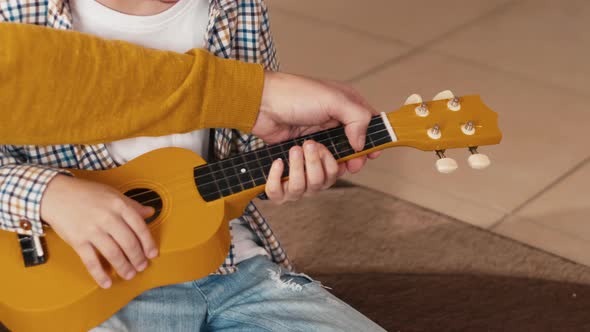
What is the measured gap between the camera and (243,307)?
966 mm

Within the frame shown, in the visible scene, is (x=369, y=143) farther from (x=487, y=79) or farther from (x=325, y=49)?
(x=325, y=49)

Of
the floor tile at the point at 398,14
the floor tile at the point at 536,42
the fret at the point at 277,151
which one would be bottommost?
the floor tile at the point at 536,42

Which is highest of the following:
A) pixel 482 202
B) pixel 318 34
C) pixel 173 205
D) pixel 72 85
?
pixel 72 85

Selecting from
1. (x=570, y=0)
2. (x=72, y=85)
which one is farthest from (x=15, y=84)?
(x=570, y=0)

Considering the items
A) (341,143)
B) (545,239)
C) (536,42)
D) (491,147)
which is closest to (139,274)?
(341,143)

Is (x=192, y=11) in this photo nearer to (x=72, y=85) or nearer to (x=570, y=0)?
(x=72, y=85)

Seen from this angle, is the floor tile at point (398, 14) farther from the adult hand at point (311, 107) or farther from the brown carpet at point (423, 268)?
the adult hand at point (311, 107)

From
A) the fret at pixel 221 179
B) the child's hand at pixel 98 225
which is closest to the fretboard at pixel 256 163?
the fret at pixel 221 179

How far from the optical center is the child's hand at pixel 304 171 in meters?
0.93

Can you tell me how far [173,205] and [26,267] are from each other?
0.18 m

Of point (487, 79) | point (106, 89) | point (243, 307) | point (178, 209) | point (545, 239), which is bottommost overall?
point (545, 239)

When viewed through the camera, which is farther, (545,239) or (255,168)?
(545,239)

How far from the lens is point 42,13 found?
96 cm

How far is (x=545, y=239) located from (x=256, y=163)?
2.90 ft
